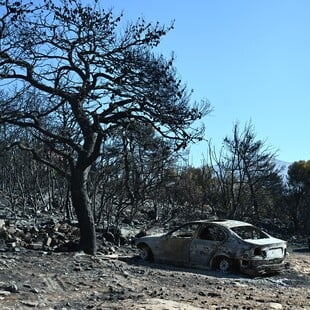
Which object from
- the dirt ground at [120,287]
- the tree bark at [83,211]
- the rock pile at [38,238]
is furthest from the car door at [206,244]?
the rock pile at [38,238]

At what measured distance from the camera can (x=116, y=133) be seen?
19250 mm

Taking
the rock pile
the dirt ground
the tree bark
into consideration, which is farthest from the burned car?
the rock pile

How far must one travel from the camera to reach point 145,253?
17562mm

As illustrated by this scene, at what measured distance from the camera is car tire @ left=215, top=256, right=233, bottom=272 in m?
15.4

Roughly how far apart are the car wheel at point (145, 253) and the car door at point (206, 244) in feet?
5.51

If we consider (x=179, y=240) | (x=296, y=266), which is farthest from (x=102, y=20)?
(x=296, y=266)

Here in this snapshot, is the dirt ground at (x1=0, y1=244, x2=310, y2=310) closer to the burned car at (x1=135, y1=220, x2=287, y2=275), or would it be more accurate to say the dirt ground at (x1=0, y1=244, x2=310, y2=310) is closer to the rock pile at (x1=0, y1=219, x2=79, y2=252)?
the burned car at (x1=135, y1=220, x2=287, y2=275)

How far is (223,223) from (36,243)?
544cm

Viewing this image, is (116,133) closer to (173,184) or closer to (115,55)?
(115,55)

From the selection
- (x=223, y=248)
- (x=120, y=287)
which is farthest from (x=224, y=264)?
(x=120, y=287)

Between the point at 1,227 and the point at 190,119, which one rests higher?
the point at 190,119

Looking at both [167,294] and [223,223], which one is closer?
[167,294]

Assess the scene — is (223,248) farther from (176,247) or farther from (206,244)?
(176,247)

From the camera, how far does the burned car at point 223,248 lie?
15109 mm
